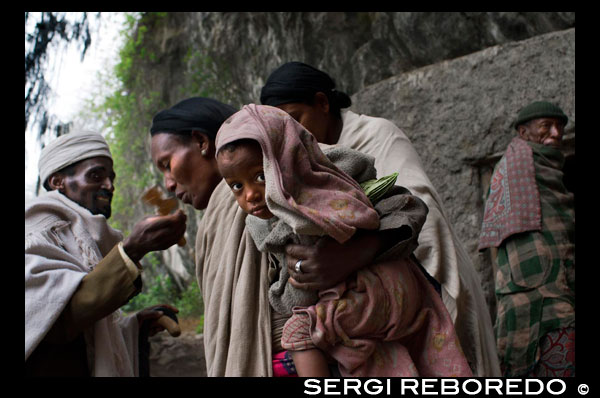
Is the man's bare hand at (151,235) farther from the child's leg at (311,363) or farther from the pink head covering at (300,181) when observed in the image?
the child's leg at (311,363)

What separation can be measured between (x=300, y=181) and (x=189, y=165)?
26.8 inches

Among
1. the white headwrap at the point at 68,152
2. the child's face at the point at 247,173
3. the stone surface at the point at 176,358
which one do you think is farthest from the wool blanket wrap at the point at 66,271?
the stone surface at the point at 176,358

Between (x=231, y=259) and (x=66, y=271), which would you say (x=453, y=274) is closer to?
(x=231, y=259)

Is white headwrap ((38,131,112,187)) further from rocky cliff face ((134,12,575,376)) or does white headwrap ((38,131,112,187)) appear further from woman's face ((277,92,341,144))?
rocky cliff face ((134,12,575,376))

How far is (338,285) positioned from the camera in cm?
171

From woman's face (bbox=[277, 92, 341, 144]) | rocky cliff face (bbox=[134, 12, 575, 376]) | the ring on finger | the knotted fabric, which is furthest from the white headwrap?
the knotted fabric

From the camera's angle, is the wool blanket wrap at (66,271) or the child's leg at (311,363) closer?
the child's leg at (311,363)

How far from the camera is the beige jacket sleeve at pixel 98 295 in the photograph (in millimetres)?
2236

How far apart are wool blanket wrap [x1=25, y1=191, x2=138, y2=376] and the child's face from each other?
94 cm

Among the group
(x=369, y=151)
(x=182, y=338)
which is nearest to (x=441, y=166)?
(x=369, y=151)

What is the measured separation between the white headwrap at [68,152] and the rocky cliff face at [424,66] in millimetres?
3061

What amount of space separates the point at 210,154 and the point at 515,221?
2.59m

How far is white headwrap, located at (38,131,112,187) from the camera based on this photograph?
280 cm

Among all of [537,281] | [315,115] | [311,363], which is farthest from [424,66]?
[311,363]
